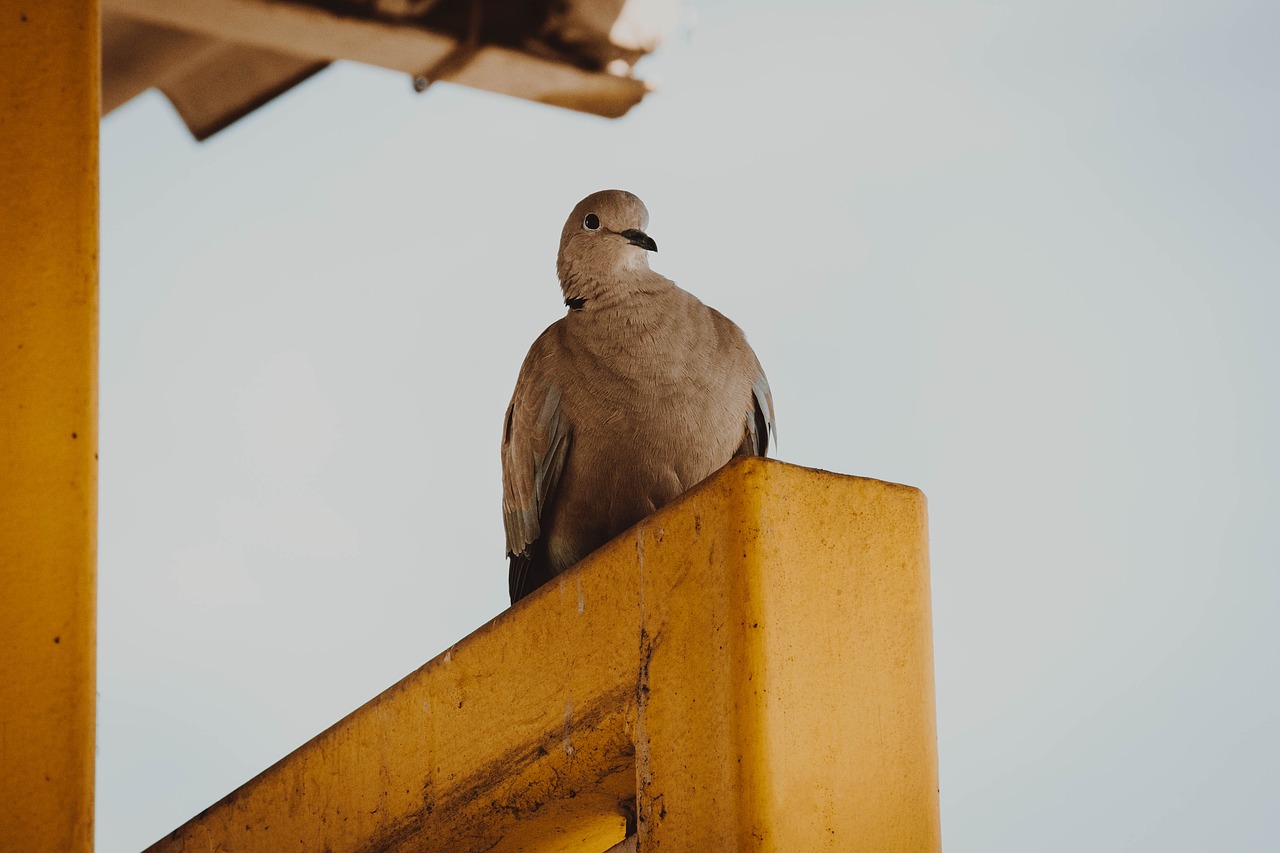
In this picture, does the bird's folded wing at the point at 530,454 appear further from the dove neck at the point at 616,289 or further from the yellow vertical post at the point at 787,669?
the yellow vertical post at the point at 787,669

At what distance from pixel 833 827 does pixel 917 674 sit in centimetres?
39

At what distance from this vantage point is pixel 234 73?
6.15 m

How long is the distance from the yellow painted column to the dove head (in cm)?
181

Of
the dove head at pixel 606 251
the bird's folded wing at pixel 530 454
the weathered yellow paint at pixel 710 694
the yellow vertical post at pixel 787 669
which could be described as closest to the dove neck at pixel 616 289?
the dove head at pixel 606 251

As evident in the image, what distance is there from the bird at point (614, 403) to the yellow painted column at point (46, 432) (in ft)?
5.47

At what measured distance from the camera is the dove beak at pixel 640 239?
4.07 m

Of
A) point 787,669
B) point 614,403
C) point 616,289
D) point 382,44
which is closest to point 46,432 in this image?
point 787,669

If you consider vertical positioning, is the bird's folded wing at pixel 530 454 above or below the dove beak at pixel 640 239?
below

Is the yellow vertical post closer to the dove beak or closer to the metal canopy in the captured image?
the dove beak

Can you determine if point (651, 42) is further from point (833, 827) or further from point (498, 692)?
point (833, 827)

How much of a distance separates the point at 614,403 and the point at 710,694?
1.39m

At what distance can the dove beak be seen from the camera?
4.07 metres

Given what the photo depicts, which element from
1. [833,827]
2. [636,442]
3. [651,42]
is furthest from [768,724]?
[651,42]

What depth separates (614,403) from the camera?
152 inches
